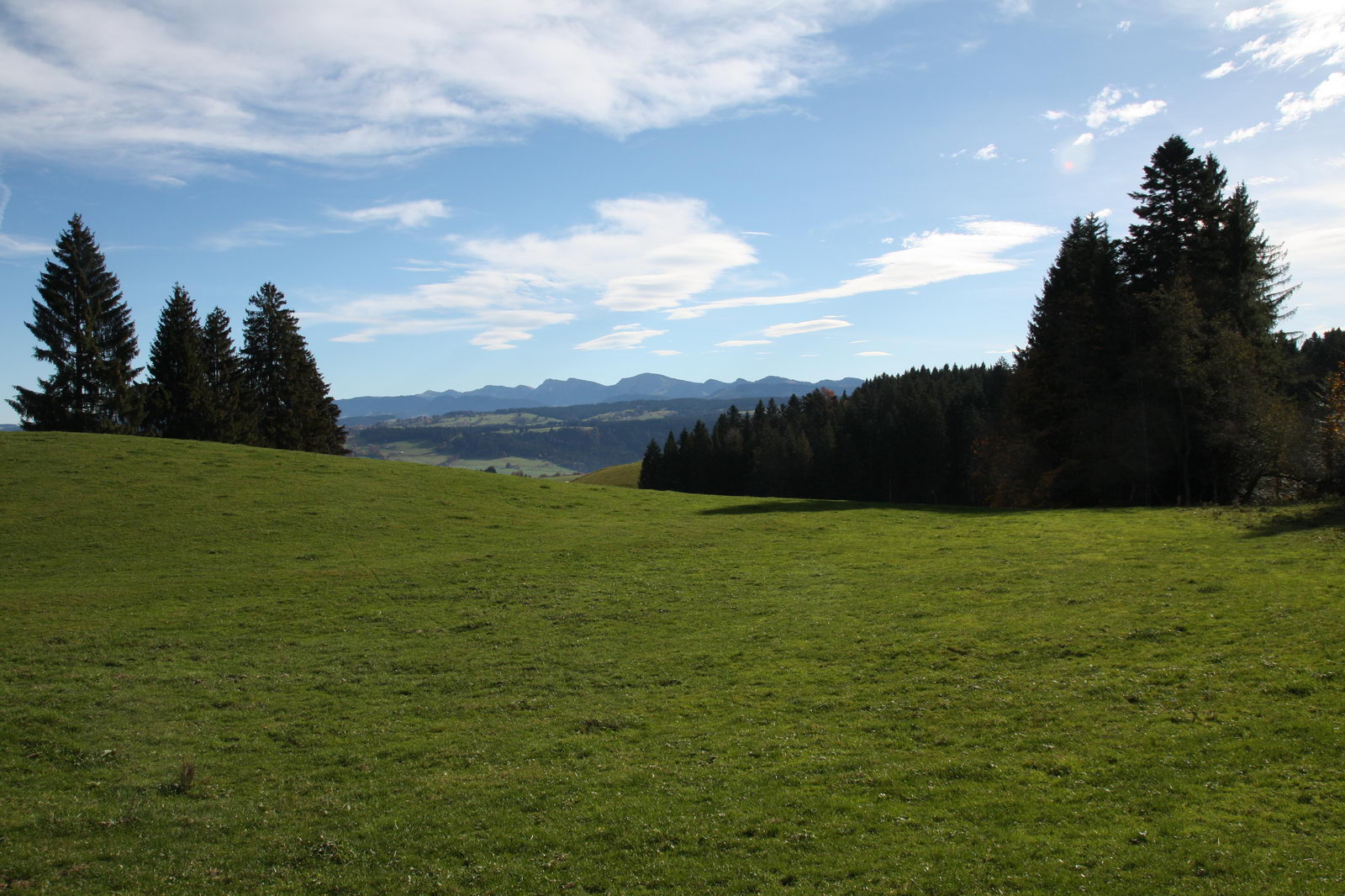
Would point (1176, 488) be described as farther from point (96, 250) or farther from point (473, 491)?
point (96, 250)

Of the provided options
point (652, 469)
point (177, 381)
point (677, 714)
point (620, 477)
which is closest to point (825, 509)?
point (677, 714)

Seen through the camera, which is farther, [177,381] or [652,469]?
[652,469]

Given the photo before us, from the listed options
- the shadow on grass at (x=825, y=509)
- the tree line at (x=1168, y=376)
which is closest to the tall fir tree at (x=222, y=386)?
the shadow on grass at (x=825, y=509)

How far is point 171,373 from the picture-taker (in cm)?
6400

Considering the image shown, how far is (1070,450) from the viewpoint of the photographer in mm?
51250

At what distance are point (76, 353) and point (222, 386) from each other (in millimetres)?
12878

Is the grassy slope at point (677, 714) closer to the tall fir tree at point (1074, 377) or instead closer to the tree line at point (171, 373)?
the tall fir tree at point (1074, 377)

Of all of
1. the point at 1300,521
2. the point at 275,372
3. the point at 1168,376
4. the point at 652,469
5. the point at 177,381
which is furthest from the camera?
the point at 652,469

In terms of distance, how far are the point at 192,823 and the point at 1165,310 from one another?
162 ft

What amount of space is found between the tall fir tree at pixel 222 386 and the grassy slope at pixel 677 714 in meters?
35.6

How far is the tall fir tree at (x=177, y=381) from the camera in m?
63.3

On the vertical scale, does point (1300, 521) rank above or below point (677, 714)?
above

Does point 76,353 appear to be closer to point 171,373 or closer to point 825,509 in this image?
point 171,373

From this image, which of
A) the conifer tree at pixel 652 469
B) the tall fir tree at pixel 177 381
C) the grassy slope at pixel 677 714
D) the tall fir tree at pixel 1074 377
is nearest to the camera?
the grassy slope at pixel 677 714
